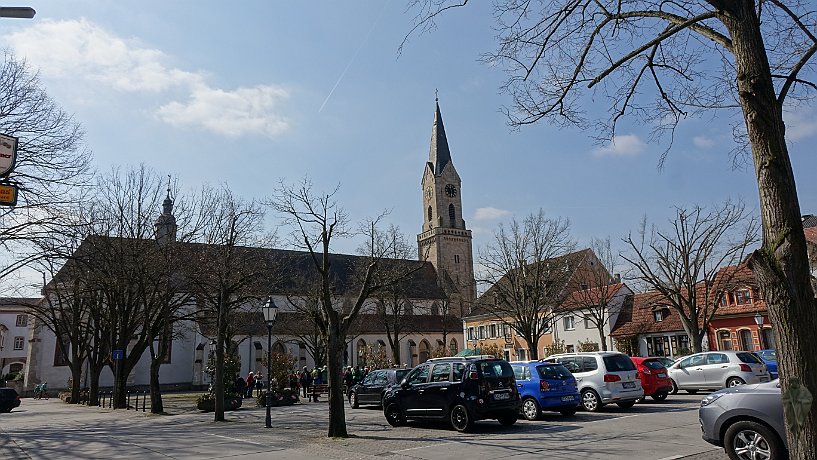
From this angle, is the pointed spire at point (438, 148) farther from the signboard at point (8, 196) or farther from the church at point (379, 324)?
the signboard at point (8, 196)

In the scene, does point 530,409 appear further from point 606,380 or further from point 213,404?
point 213,404

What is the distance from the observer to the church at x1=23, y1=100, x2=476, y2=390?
54750 mm

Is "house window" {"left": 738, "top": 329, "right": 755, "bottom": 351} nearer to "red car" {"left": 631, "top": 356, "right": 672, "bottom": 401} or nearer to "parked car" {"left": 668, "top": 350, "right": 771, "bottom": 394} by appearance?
"parked car" {"left": 668, "top": 350, "right": 771, "bottom": 394}

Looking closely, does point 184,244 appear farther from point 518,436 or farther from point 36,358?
point 36,358

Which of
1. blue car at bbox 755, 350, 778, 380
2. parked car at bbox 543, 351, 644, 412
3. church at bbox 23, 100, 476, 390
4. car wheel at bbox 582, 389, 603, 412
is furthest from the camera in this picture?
church at bbox 23, 100, 476, 390

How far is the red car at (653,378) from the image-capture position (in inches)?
771

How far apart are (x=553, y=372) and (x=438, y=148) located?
243ft

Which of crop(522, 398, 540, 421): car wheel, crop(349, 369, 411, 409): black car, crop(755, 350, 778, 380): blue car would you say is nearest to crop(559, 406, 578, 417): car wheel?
crop(522, 398, 540, 421): car wheel

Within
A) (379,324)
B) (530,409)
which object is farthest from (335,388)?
(379,324)

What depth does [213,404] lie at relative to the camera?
26.4 metres

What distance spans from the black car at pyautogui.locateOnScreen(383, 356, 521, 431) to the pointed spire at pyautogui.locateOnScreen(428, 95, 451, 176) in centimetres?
7258

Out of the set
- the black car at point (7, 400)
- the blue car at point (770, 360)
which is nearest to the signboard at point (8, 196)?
the blue car at point (770, 360)

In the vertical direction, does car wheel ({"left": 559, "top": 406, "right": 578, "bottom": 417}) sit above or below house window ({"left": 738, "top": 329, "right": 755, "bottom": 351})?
below

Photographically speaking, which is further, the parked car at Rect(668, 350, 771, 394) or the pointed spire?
the pointed spire
